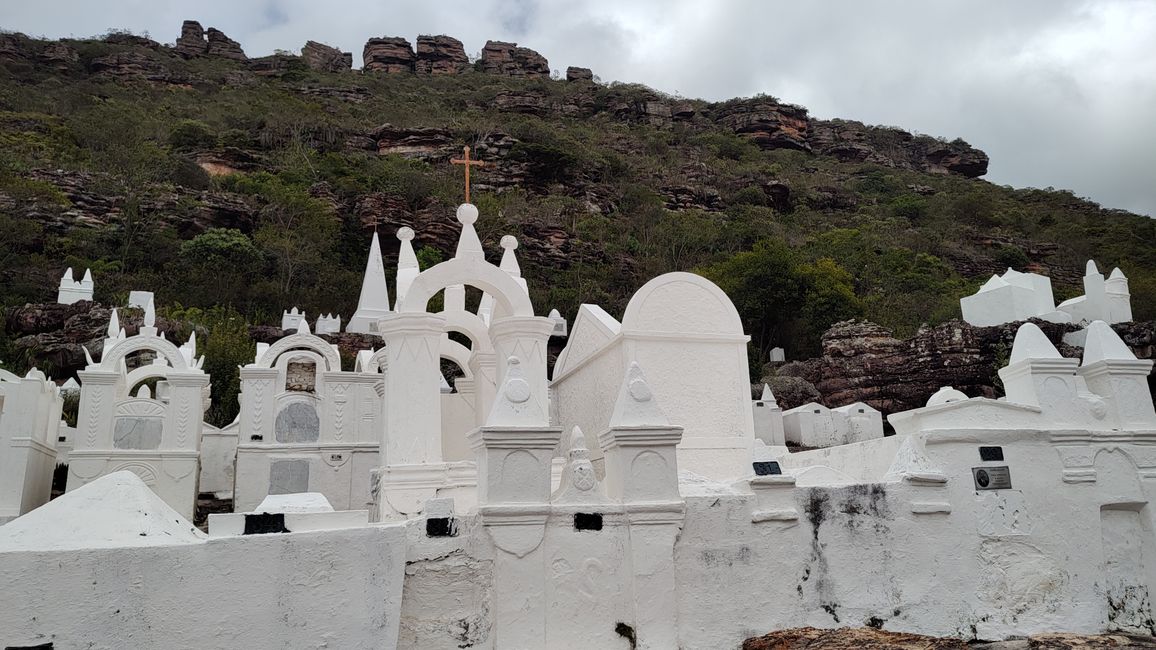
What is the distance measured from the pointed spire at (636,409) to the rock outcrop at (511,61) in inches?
4001

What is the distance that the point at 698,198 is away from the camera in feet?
223

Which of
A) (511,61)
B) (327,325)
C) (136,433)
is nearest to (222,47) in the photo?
(511,61)

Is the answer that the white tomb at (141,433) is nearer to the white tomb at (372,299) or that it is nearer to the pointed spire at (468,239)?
the pointed spire at (468,239)

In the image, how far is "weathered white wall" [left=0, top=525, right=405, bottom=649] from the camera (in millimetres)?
5172

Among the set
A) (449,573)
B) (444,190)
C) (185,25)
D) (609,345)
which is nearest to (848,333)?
(609,345)

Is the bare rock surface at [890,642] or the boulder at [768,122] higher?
the boulder at [768,122]

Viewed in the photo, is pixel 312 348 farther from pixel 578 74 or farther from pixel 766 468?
pixel 578 74

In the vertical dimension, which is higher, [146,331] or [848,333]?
[848,333]

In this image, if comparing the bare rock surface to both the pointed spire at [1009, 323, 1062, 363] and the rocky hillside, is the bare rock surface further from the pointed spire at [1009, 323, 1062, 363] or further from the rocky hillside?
the rocky hillside

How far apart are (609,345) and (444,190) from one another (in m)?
47.7

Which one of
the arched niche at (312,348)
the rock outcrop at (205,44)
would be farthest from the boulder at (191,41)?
the arched niche at (312,348)

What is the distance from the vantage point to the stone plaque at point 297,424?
60.9ft

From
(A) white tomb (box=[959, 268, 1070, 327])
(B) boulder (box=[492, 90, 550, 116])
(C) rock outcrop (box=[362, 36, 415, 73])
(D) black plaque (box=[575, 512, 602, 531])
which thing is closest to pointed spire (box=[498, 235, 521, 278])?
(D) black plaque (box=[575, 512, 602, 531])

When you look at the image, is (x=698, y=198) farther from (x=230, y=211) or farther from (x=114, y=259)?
(x=114, y=259)
